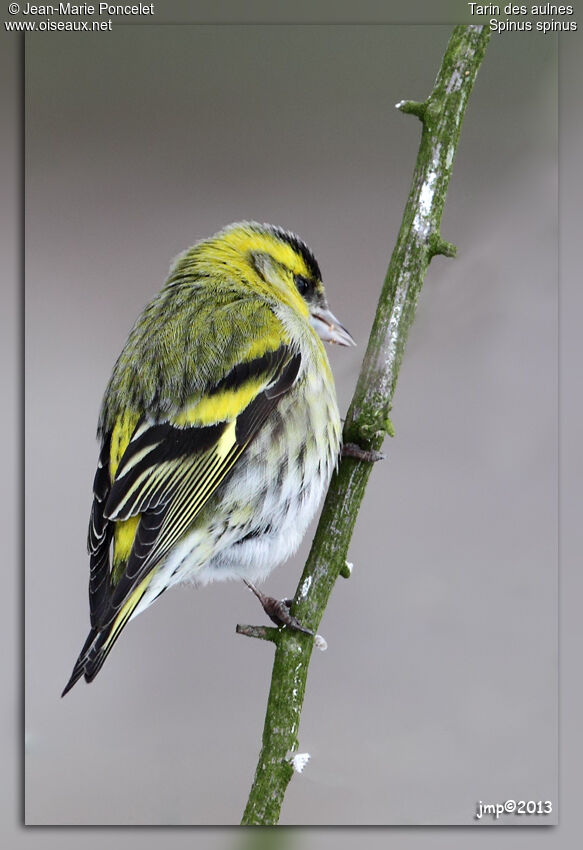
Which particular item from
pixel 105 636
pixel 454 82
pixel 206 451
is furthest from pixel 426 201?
pixel 105 636

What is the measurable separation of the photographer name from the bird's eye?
77 centimetres

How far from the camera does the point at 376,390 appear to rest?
2189mm

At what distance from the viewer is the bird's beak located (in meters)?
2.40

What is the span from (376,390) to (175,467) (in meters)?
0.45

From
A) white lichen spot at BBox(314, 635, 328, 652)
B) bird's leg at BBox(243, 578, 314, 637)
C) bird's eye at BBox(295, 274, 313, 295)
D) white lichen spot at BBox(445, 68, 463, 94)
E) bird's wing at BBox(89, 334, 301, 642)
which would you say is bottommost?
white lichen spot at BBox(314, 635, 328, 652)

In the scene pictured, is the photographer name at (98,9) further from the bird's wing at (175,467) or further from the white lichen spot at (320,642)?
the white lichen spot at (320,642)

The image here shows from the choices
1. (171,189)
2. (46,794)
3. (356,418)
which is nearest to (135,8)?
(171,189)

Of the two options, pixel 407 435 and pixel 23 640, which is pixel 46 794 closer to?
pixel 23 640

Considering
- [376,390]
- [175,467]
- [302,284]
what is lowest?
[175,467]

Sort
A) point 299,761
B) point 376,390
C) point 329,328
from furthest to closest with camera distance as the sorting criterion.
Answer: point 329,328 → point 299,761 → point 376,390

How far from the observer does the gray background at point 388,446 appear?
2.45m

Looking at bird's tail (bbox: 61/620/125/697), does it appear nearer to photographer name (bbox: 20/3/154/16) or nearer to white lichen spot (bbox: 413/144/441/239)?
Result: white lichen spot (bbox: 413/144/441/239)

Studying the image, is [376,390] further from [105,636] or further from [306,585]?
[105,636]

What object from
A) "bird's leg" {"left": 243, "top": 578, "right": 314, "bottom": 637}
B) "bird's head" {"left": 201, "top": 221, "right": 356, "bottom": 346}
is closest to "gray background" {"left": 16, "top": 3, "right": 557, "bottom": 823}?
"bird's head" {"left": 201, "top": 221, "right": 356, "bottom": 346}
